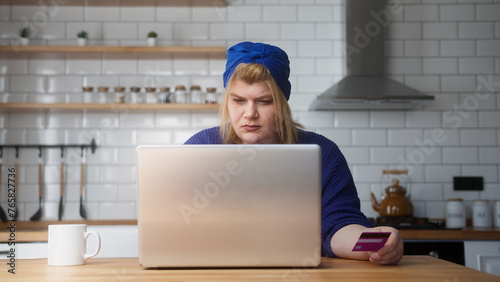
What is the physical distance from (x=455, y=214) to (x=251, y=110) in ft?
6.88

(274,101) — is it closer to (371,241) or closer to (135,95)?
(371,241)

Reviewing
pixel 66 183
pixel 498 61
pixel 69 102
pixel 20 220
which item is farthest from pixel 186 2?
pixel 498 61

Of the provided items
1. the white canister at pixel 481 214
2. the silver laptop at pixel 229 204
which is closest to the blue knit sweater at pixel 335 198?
the silver laptop at pixel 229 204

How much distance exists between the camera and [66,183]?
3660 millimetres

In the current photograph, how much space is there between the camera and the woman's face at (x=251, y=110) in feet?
5.94

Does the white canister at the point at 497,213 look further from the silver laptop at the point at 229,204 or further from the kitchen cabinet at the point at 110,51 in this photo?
the silver laptop at the point at 229,204

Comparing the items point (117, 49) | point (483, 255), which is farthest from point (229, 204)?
point (117, 49)

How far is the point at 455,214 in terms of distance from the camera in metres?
3.44

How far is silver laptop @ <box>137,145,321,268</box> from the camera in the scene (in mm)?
1192

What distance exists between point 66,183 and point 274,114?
223 centimetres

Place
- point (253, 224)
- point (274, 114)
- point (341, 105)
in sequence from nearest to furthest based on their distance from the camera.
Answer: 1. point (253, 224)
2. point (274, 114)
3. point (341, 105)

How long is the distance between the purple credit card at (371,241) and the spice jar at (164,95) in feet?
7.92

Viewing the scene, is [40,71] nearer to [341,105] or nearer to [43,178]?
[43,178]

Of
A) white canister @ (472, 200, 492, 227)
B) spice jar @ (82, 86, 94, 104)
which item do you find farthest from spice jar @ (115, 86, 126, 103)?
white canister @ (472, 200, 492, 227)
